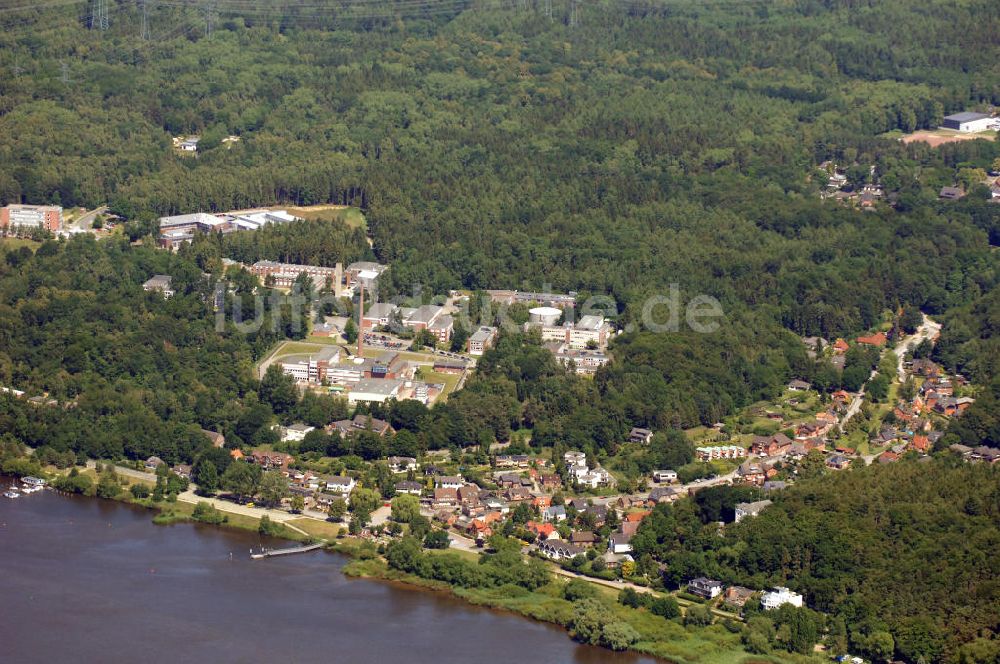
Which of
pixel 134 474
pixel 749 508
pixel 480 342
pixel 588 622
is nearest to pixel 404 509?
pixel 588 622

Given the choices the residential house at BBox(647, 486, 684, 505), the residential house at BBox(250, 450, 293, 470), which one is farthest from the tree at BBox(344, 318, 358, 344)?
the residential house at BBox(647, 486, 684, 505)

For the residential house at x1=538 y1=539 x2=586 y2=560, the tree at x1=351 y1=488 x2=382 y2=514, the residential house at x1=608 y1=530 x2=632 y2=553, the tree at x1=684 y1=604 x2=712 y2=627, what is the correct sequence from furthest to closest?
the tree at x1=351 y1=488 x2=382 y2=514, the residential house at x1=608 y1=530 x2=632 y2=553, the residential house at x1=538 y1=539 x2=586 y2=560, the tree at x1=684 y1=604 x2=712 y2=627

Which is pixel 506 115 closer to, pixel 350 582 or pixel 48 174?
pixel 48 174

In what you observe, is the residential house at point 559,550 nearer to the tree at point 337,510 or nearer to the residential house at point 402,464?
the tree at point 337,510

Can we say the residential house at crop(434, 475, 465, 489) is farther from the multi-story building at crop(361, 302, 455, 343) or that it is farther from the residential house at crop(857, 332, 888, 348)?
the residential house at crop(857, 332, 888, 348)

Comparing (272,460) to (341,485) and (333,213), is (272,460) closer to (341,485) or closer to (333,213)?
(341,485)

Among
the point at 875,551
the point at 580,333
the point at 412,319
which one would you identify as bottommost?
the point at 412,319
